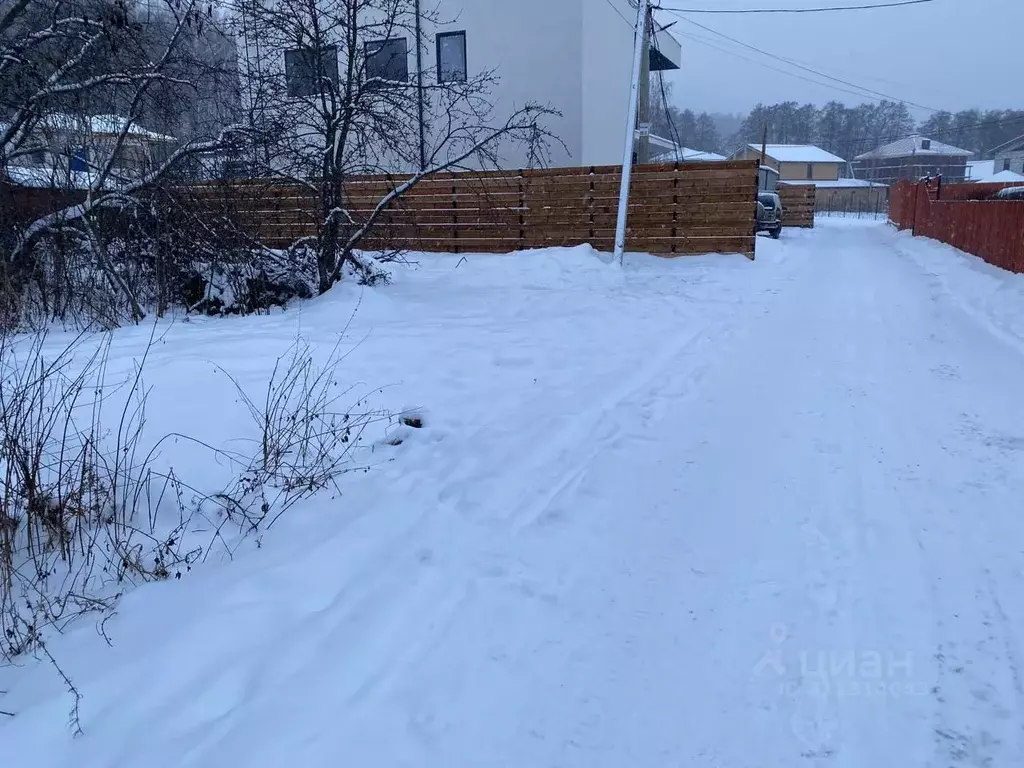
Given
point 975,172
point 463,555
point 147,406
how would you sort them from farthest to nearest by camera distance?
point 975,172 < point 147,406 < point 463,555

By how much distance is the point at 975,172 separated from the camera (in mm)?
86500

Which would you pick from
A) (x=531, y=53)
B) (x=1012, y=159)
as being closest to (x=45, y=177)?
(x=531, y=53)

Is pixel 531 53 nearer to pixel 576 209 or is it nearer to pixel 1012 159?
pixel 576 209

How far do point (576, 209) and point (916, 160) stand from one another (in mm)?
92815

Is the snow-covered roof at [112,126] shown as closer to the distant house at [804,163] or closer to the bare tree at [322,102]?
the bare tree at [322,102]

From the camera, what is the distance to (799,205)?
39.6 metres

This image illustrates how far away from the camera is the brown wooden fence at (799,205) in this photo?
128ft

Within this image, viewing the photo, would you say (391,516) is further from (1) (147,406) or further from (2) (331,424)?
(1) (147,406)

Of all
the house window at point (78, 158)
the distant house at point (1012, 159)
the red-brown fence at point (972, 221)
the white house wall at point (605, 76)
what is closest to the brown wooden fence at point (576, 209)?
the white house wall at point (605, 76)

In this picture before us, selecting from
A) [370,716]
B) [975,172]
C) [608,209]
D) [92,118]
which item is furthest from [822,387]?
[975,172]

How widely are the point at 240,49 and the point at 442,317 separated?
657 centimetres

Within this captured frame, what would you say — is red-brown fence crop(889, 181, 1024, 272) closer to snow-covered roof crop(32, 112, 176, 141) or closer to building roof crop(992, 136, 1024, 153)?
snow-covered roof crop(32, 112, 176, 141)

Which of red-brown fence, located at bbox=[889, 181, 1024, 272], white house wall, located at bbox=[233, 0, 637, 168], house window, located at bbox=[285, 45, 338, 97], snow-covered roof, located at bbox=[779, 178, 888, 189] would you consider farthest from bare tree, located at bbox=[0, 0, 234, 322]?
snow-covered roof, located at bbox=[779, 178, 888, 189]

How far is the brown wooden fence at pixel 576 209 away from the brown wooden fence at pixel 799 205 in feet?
86.2
